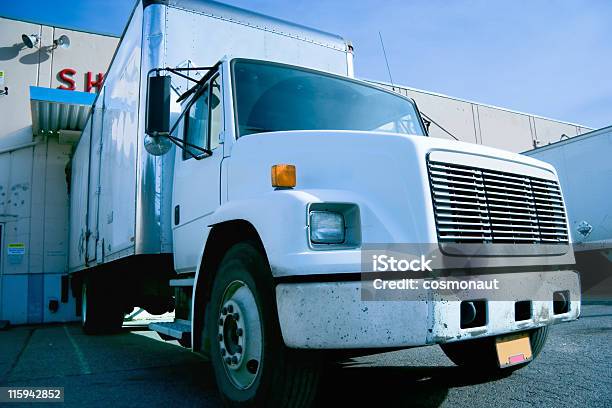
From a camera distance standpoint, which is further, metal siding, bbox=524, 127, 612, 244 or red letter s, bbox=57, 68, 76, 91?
red letter s, bbox=57, 68, 76, 91

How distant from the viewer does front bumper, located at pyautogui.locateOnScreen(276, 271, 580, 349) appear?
250 centimetres

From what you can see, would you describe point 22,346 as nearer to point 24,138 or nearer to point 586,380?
point 24,138

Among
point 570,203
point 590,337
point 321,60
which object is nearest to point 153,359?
point 321,60

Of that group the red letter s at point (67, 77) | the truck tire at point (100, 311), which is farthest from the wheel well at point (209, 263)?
the red letter s at point (67, 77)

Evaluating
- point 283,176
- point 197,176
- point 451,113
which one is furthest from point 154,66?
point 451,113

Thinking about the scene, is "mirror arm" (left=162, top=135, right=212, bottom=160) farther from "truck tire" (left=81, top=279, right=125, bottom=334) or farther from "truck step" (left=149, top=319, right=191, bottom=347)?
"truck tire" (left=81, top=279, right=125, bottom=334)

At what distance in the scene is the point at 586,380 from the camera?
3.79 m

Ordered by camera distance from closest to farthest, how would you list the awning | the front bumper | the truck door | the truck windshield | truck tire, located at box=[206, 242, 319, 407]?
the front bumper
truck tire, located at box=[206, 242, 319, 407]
the truck windshield
the truck door
the awning

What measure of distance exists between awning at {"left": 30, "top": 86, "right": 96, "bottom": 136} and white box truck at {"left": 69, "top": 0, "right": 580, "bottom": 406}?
21.8ft

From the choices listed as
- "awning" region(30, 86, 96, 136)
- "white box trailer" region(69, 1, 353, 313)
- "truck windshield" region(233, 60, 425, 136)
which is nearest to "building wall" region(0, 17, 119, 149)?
"awning" region(30, 86, 96, 136)

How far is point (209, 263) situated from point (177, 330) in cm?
69

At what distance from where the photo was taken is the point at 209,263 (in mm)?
3580

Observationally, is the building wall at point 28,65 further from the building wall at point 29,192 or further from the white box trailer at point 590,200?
the white box trailer at point 590,200

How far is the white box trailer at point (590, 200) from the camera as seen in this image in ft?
36.7
